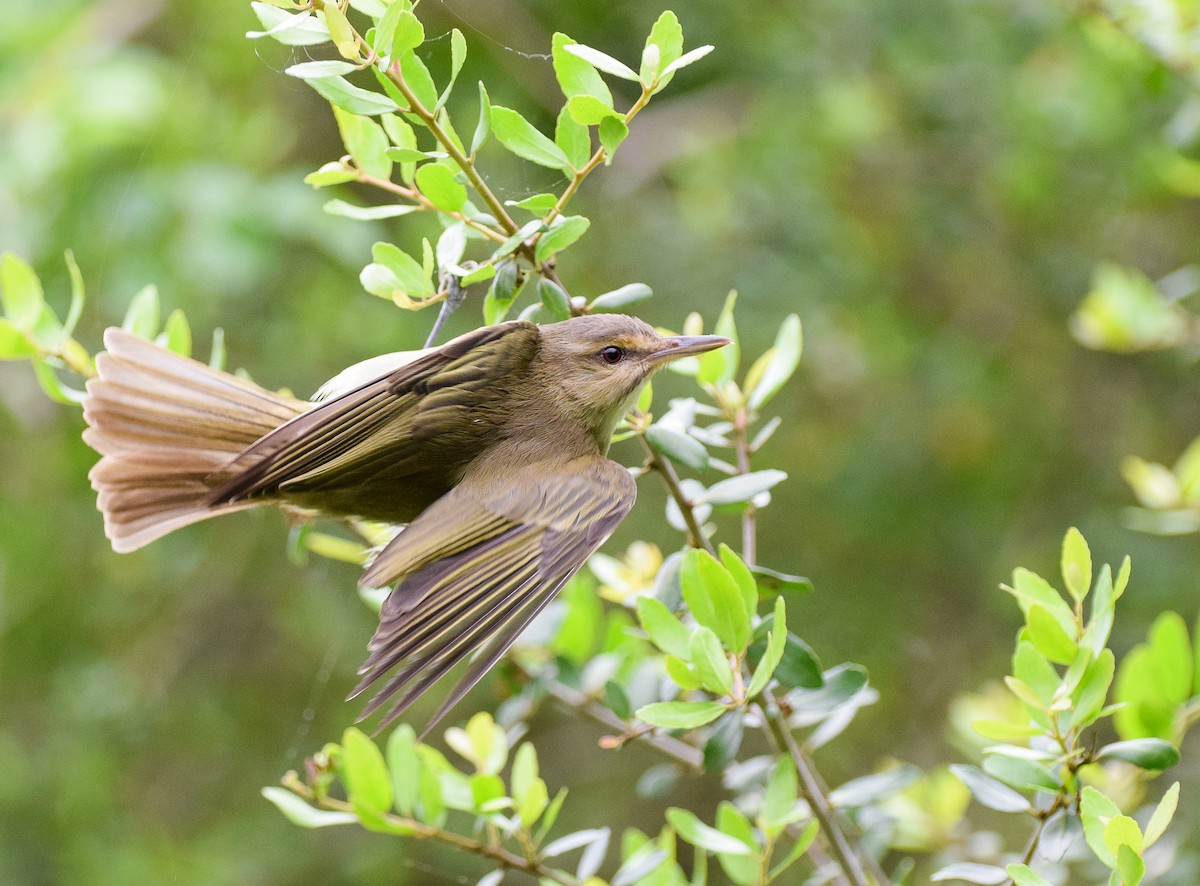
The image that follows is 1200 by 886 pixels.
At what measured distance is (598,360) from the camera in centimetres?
203

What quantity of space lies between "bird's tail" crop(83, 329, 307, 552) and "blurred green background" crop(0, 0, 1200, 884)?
181 centimetres

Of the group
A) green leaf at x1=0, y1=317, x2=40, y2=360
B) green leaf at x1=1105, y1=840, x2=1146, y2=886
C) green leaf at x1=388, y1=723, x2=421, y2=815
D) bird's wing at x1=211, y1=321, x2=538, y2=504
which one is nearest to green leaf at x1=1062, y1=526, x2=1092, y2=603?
green leaf at x1=1105, y1=840, x2=1146, y2=886

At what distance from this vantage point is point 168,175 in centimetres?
362

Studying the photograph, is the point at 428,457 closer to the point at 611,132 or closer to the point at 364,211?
the point at 364,211

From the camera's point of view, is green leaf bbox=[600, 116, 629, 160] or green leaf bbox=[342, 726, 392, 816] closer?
green leaf bbox=[600, 116, 629, 160]

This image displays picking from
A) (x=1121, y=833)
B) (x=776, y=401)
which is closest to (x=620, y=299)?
(x=1121, y=833)

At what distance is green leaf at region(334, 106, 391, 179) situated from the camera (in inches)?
65.7

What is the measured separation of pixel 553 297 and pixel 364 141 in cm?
35

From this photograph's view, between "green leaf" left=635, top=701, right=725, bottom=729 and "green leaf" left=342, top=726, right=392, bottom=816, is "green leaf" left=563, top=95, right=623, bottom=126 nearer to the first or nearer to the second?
"green leaf" left=635, top=701, right=725, bottom=729

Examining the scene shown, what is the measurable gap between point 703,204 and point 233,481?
3.14 m

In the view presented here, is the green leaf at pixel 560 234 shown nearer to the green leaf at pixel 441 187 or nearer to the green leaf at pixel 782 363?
the green leaf at pixel 441 187

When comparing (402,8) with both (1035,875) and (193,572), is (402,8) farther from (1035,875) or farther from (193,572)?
(193,572)

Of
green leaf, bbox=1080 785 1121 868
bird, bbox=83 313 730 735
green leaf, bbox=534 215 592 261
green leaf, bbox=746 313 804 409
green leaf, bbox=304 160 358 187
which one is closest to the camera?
green leaf, bbox=1080 785 1121 868

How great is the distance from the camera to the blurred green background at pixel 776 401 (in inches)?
168
